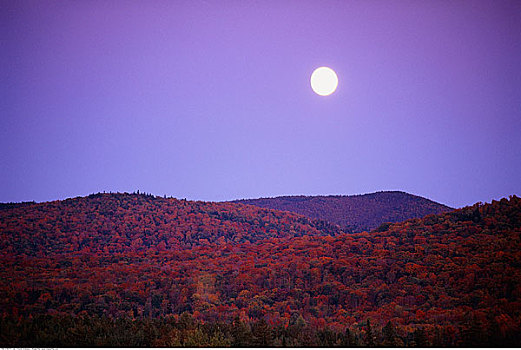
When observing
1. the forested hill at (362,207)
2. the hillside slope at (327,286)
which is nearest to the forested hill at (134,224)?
the hillside slope at (327,286)

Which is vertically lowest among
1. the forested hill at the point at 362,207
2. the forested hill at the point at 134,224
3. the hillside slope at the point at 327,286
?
the hillside slope at the point at 327,286

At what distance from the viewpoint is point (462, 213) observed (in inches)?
1512

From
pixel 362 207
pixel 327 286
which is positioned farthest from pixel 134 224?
pixel 362 207

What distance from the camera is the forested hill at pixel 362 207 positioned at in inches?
4225

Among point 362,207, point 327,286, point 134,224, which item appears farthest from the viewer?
point 362,207

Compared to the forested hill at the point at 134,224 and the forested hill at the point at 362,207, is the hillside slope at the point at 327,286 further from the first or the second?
the forested hill at the point at 362,207

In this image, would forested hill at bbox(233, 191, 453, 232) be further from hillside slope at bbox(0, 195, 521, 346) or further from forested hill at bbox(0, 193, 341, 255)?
hillside slope at bbox(0, 195, 521, 346)

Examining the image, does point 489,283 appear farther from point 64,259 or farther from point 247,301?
point 64,259

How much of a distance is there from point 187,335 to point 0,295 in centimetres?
2057

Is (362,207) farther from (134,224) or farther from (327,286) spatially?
(327,286)

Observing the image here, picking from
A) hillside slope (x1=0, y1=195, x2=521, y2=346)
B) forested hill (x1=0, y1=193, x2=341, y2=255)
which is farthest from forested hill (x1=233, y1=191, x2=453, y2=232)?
hillside slope (x1=0, y1=195, x2=521, y2=346)

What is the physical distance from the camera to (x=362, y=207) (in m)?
118

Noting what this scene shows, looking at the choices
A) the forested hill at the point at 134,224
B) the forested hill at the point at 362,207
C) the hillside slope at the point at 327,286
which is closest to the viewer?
the hillside slope at the point at 327,286

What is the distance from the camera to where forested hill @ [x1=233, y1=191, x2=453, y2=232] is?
107312 millimetres
